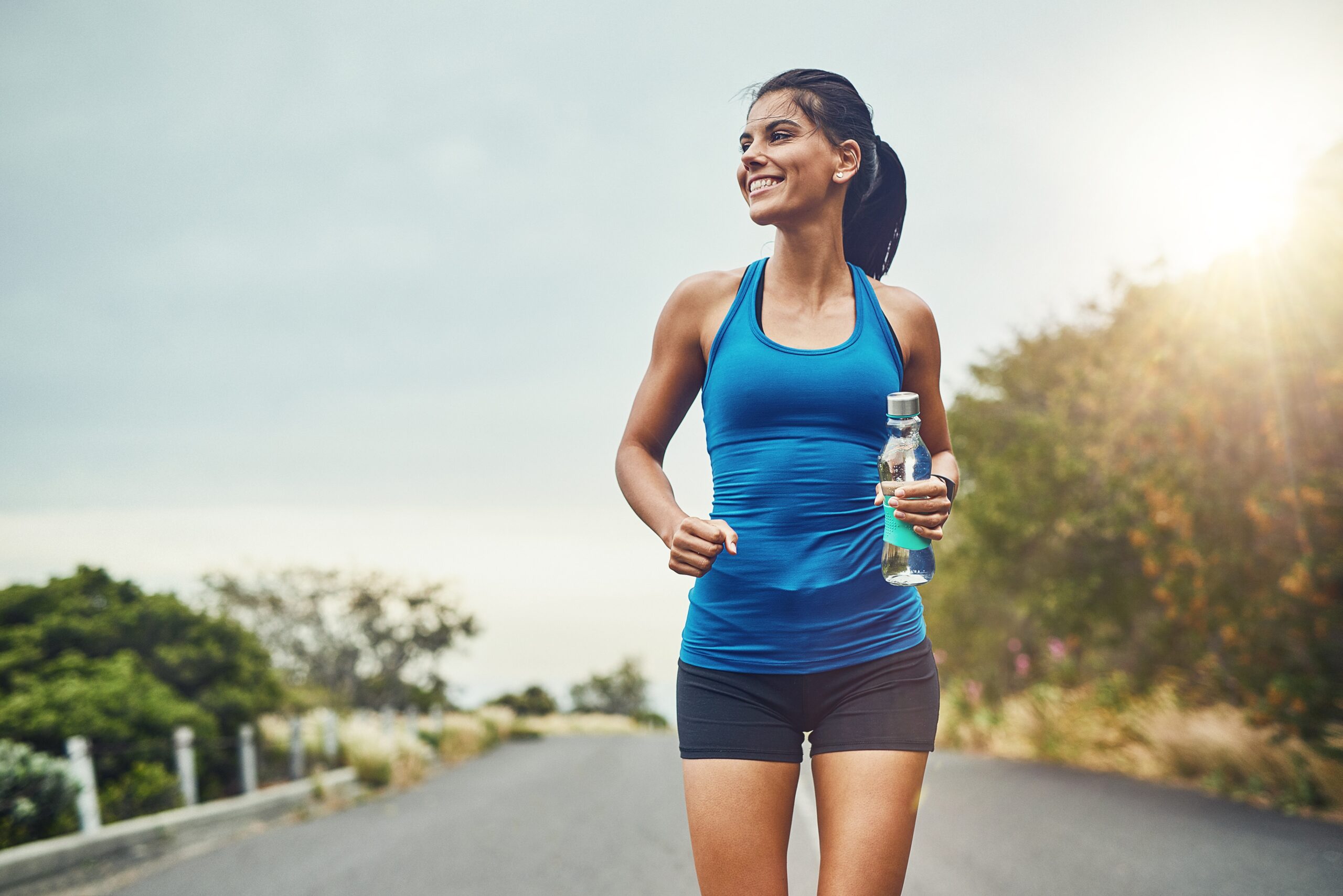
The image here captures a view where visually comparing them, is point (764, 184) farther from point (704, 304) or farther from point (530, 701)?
point (530, 701)

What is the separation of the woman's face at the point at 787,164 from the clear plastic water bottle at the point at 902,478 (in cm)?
50

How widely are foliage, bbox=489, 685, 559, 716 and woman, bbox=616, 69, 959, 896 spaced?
38.4 m

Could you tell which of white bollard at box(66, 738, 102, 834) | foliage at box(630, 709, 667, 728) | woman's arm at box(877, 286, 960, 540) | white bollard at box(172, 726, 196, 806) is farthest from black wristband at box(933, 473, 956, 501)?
foliage at box(630, 709, 667, 728)

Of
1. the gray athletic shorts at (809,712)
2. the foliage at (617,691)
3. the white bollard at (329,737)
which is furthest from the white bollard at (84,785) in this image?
the foliage at (617,691)

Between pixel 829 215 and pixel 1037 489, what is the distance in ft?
48.5

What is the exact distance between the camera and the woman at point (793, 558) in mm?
2146

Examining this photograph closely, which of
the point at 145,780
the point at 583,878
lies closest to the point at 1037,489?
the point at 583,878

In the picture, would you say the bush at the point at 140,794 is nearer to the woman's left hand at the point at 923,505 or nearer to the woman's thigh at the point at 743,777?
the woman's thigh at the point at 743,777

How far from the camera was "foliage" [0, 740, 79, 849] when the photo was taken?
8344 millimetres

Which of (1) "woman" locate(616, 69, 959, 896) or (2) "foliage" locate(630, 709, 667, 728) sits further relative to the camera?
(2) "foliage" locate(630, 709, 667, 728)

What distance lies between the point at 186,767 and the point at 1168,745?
10310 mm

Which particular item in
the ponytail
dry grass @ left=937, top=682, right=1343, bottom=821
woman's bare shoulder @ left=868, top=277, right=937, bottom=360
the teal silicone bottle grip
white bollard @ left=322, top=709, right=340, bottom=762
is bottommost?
dry grass @ left=937, top=682, right=1343, bottom=821

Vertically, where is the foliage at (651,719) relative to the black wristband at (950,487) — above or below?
below

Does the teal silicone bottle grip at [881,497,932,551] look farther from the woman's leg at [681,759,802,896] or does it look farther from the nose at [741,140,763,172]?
the nose at [741,140,763,172]
